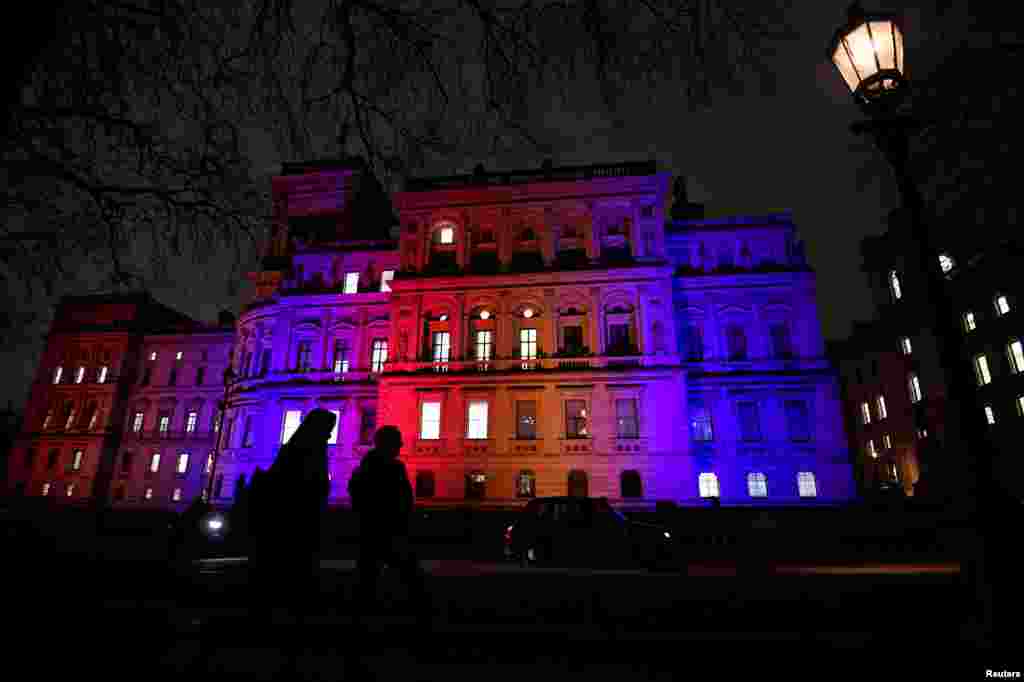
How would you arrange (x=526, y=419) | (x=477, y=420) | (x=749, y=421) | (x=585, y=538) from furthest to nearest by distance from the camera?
(x=749, y=421), (x=477, y=420), (x=526, y=419), (x=585, y=538)

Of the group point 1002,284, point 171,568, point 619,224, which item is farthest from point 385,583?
point 1002,284

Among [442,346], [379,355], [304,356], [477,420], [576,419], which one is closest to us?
[576,419]

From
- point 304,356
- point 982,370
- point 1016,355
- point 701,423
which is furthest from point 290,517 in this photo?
point 982,370

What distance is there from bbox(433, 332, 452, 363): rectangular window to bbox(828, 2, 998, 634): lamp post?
2949 centimetres

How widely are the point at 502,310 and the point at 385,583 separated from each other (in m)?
26.5

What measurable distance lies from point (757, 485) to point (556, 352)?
46.2 ft

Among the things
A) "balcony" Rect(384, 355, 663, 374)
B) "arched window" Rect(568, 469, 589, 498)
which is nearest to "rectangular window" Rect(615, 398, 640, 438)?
"balcony" Rect(384, 355, 663, 374)

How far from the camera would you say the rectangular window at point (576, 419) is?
101ft

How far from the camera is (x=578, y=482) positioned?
29828 millimetres

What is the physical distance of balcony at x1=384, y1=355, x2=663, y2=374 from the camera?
3105cm

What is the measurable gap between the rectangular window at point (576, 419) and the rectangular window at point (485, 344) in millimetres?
5838

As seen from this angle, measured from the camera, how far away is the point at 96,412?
185 feet

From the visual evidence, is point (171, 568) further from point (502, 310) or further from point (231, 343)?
point (231, 343)

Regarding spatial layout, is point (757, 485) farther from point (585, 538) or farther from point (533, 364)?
point (585, 538)
